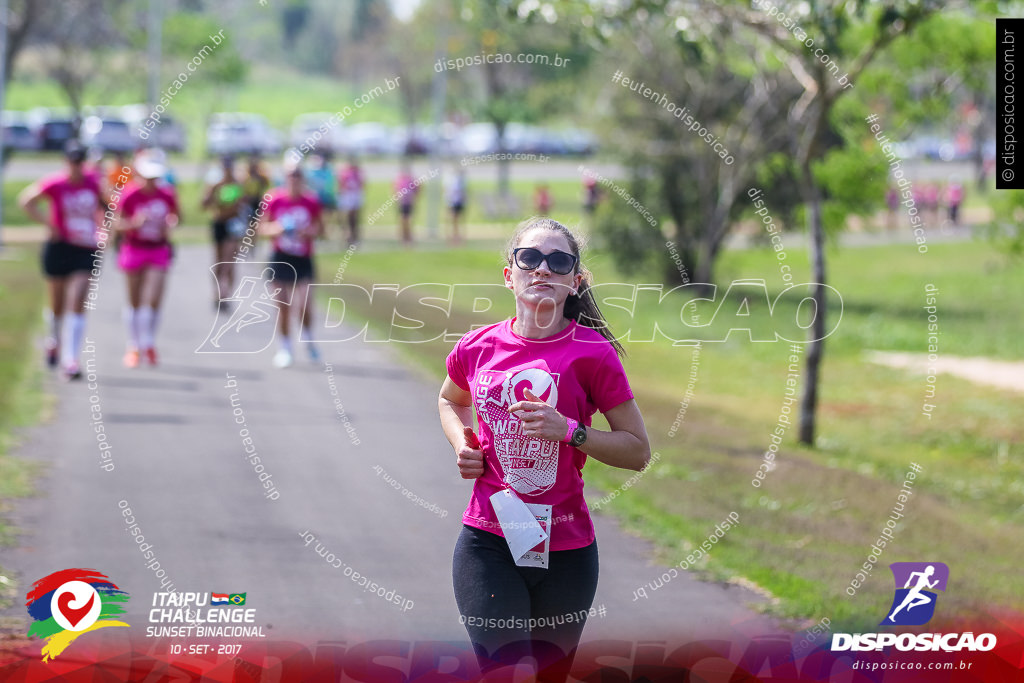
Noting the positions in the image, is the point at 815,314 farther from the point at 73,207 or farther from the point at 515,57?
the point at 73,207

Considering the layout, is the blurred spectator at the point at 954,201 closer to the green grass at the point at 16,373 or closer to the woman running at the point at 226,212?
the green grass at the point at 16,373

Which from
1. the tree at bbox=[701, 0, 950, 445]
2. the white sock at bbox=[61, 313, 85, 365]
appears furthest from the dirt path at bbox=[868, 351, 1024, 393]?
the white sock at bbox=[61, 313, 85, 365]

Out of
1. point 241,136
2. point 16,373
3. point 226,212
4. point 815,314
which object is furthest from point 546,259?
point 241,136

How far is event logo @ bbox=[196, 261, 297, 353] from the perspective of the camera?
1188 cm

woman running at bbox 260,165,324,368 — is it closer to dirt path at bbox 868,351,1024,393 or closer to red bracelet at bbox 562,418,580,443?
red bracelet at bbox 562,418,580,443

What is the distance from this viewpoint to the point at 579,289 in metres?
3.88

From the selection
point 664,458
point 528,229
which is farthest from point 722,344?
point 528,229

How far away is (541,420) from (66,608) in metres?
2.47

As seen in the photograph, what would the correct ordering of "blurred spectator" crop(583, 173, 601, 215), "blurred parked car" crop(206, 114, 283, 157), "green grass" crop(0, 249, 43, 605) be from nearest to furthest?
"green grass" crop(0, 249, 43, 605) < "blurred spectator" crop(583, 173, 601, 215) < "blurred parked car" crop(206, 114, 283, 157)

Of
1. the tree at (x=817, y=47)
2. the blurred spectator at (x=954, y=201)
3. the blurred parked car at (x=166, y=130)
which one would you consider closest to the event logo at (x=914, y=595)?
the tree at (x=817, y=47)

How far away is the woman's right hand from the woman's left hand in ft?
0.78

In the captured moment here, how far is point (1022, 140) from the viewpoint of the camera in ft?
18.2

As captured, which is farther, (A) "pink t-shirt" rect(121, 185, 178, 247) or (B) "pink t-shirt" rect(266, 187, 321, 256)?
(B) "pink t-shirt" rect(266, 187, 321, 256)

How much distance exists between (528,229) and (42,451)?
5.56 meters
